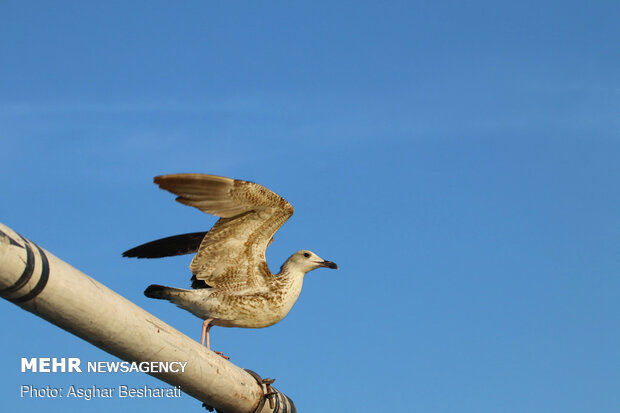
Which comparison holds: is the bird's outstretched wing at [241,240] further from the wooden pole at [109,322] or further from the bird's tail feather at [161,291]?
the wooden pole at [109,322]

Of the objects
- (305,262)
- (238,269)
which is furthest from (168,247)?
(305,262)

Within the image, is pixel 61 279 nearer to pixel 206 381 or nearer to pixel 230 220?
pixel 206 381

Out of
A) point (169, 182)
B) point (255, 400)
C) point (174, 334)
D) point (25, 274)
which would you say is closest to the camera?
point (25, 274)

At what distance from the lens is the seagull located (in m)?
8.00

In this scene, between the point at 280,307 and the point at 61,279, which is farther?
the point at 280,307

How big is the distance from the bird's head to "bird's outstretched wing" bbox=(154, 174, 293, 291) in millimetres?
356

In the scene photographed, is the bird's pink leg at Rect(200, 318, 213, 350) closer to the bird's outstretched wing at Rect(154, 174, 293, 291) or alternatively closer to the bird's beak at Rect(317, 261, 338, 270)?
the bird's outstretched wing at Rect(154, 174, 293, 291)

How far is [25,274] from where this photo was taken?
12.1ft

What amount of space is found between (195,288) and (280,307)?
3.26 feet

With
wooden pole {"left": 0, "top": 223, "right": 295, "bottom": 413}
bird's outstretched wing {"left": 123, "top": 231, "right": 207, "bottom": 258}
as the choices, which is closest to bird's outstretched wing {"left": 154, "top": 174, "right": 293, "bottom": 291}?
bird's outstretched wing {"left": 123, "top": 231, "right": 207, "bottom": 258}

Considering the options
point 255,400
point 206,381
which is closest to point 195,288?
point 255,400

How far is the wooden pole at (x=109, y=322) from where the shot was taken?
371cm

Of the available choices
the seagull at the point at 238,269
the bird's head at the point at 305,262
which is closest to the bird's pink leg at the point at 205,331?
the seagull at the point at 238,269

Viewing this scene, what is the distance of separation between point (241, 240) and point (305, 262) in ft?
2.85
